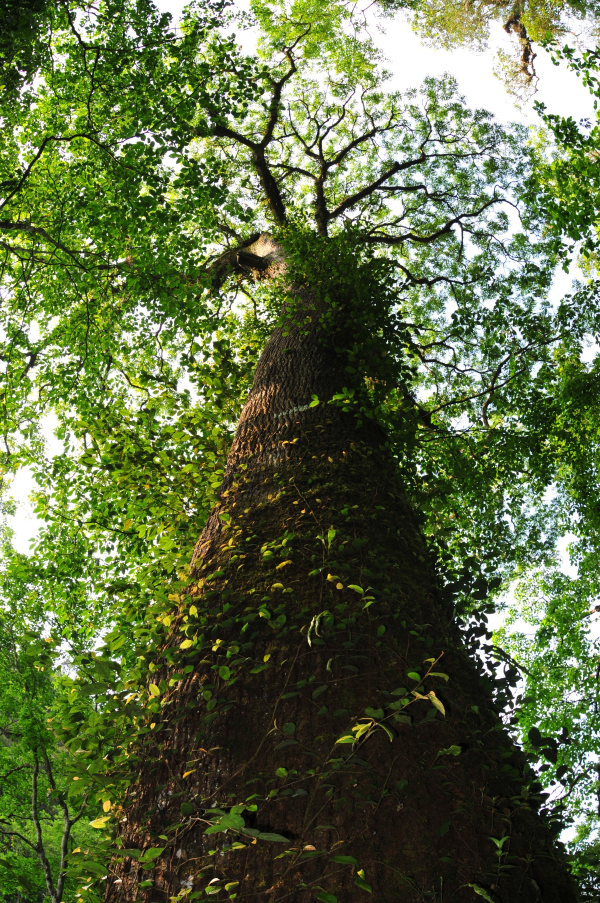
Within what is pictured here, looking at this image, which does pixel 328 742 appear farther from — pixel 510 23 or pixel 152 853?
pixel 510 23

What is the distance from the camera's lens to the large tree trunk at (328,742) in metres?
1.69

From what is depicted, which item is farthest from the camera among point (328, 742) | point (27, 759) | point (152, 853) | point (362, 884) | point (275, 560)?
point (27, 759)

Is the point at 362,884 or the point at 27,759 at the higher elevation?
the point at 27,759

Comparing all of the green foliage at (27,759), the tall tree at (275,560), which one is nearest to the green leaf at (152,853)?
the tall tree at (275,560)

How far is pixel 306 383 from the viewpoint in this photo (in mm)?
4586

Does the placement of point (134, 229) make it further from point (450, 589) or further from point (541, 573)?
point (541, 573)

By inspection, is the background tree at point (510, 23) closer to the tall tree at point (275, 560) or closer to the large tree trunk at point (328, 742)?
the tall tree at point (275, 560)

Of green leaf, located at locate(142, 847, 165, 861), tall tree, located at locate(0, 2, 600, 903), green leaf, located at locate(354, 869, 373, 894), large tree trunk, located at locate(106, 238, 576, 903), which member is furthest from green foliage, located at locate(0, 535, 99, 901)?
green leaf, located at locate(354, 869, 373, 894)

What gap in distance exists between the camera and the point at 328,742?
1.96 m

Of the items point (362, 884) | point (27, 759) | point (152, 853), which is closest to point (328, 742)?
point (362, 884)

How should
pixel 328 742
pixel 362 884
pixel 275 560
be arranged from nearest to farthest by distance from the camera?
pixel 362 884 → pixel 328 742 → pixel 275 560

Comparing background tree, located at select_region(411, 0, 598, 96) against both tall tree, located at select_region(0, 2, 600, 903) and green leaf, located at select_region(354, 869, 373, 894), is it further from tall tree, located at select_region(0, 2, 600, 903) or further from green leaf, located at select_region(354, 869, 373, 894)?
green leaf, located at select_region(354, 869, 373, 894)

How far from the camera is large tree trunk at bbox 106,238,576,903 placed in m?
1.69

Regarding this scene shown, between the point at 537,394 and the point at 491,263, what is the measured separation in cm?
357
